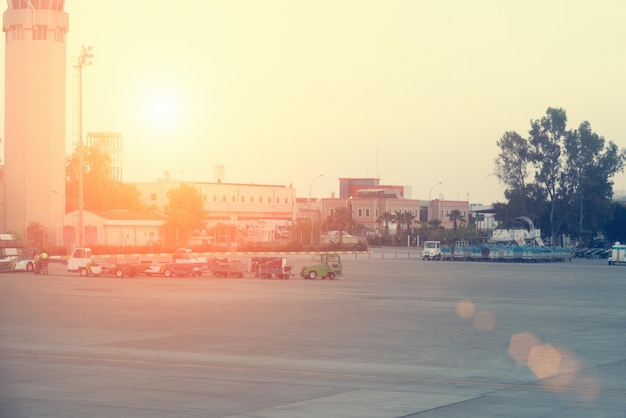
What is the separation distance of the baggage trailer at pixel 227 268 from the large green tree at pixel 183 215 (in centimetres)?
5339

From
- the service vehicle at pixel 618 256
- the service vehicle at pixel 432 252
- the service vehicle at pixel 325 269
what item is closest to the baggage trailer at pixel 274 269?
the service vehicle at pixel 325 269

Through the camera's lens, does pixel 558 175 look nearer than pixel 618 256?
No

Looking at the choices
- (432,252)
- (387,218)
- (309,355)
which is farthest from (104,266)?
A: (387,218)

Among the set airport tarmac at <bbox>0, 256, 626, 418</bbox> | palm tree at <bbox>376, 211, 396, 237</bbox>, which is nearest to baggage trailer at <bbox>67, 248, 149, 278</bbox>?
airport tarmac at <bbox>0, 256, 626, 418</bbox>

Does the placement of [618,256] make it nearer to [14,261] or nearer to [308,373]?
[14,261]

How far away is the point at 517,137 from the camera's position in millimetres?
117875

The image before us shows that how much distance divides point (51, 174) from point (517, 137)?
5768 centimetres

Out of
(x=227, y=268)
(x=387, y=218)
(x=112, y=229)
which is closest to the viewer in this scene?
(x=227, y=268)

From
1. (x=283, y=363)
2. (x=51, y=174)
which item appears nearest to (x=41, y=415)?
(x=283, y=363)

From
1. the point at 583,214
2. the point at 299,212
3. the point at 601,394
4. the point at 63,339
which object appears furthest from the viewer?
the point at 299,212

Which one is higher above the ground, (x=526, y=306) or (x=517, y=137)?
(x=517, y=137)

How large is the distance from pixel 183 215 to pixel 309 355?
96.6 metres

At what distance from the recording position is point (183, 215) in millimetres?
116750

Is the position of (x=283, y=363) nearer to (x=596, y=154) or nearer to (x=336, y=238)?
(x=596, y=154)
